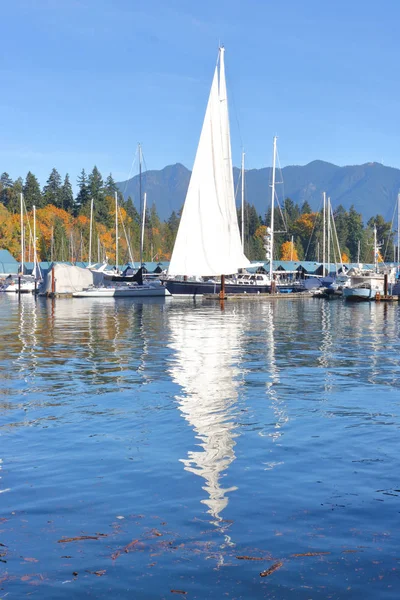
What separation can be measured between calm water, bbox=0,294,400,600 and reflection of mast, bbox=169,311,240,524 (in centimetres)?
5

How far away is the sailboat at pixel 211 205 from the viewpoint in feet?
191

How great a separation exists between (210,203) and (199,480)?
49.3 m

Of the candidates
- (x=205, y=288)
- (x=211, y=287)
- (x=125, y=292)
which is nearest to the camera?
(x=211, y=287)

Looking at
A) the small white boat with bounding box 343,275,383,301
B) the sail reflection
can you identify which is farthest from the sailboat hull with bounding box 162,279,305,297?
the sail reflection

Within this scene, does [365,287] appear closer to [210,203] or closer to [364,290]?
[364,290]

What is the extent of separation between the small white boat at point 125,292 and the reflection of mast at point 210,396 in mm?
40978

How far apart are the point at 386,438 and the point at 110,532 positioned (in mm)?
5862

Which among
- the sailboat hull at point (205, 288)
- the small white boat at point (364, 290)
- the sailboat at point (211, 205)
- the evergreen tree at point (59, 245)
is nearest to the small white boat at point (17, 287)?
the sailboat hull at point (205, 288)

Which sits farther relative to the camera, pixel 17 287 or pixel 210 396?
pixel 17 287

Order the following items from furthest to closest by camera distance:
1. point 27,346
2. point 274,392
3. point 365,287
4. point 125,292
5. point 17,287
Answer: point 17,287, point 125,292, point 365,287, point 27,346, point 274,392

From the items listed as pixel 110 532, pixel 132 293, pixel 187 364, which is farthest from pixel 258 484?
pixel 132 293

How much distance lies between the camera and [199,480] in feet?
33.2

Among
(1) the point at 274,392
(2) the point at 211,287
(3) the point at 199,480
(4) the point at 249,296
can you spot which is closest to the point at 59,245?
(2) the point at 211,287

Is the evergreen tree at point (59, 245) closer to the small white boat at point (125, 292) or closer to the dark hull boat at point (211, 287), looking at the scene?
the small white boat at point (125, 292)
